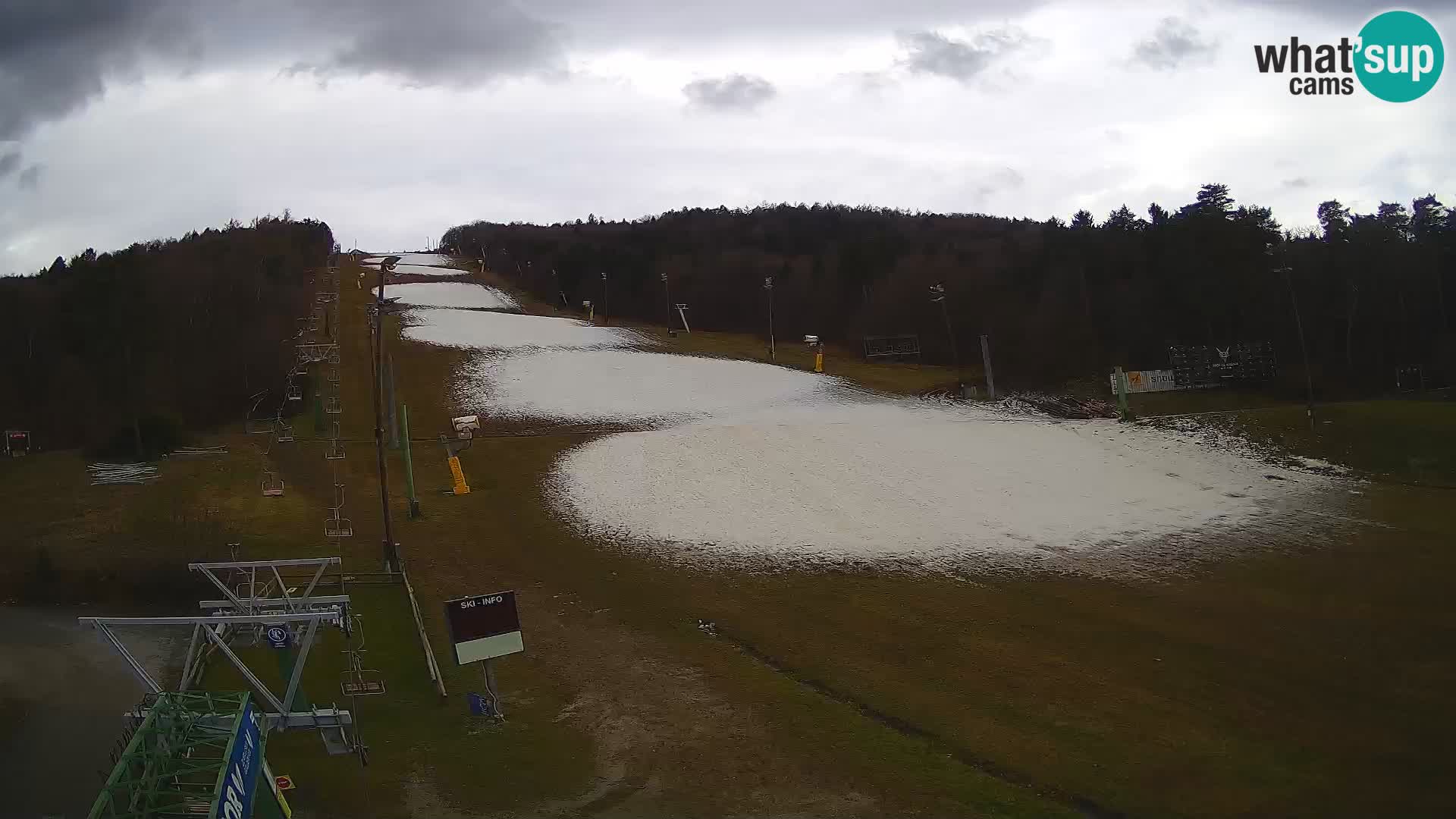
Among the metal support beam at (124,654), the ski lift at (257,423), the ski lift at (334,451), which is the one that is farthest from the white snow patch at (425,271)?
the metal support beam at (124,654)

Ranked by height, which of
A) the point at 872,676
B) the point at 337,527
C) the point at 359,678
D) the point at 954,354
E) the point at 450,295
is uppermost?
the point at 450,295

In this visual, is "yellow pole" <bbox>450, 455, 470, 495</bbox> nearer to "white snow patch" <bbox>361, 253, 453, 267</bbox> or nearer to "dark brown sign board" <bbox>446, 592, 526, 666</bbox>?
"dark brown sign board" <bbox>446, 592, 526, 666</bbox>

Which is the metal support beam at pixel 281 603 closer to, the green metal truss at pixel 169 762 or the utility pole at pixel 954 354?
the green metal truss at pixel 169 762

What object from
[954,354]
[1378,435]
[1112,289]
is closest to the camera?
[1378,435]

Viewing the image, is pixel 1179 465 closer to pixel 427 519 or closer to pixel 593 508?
pixel 593 508

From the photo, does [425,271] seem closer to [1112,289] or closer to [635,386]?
[635,386]

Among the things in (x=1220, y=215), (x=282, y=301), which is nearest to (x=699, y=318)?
(x=282, y=301)

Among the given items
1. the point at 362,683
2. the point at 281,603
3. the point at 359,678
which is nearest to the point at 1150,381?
the point at 359,678
